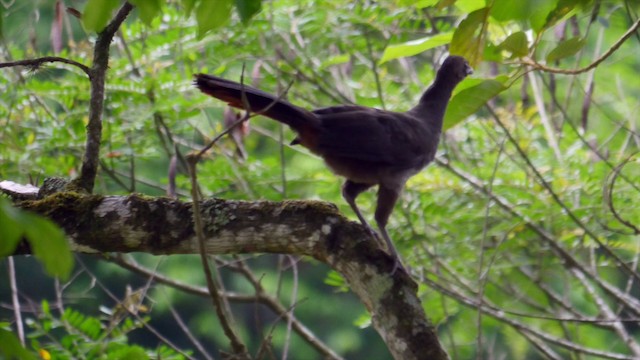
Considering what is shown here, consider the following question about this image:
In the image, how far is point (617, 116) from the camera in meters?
6.09

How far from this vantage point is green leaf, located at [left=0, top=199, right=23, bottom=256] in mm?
1249

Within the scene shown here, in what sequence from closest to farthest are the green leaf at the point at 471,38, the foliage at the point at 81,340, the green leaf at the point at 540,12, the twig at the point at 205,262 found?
1. the green leaf at the point at 540,12
2. the twig at the point at 205,262
3. the green leaf at the point at 471,38
4. the foliage at the point at 81,340

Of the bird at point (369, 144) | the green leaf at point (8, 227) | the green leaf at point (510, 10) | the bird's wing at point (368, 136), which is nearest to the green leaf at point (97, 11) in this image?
the green leaf at point (8, 227)

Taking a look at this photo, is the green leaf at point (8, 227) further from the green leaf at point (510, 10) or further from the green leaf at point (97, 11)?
the green leaf at point (510, 10)

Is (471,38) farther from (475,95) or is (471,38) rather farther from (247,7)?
(247,7)

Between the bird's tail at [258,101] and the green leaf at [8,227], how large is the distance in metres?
1.14

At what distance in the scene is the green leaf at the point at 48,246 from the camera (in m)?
1.25

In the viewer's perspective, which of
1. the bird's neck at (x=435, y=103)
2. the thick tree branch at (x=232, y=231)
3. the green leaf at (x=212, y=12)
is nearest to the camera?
the green leaf at (x=212, y=12)

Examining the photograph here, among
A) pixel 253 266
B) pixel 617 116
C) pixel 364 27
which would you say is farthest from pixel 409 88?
pixel 253 266

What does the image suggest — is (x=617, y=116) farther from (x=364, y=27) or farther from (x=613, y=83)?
(x=364, y=27)

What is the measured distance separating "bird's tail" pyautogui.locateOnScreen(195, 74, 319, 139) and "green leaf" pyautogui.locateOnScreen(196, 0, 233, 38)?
867 mm

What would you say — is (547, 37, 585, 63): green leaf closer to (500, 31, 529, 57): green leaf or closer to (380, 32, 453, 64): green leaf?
(500, 31, 529, 57): green leaf

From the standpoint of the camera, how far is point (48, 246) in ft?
4.14

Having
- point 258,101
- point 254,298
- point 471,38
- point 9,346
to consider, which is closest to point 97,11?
point 9,346
